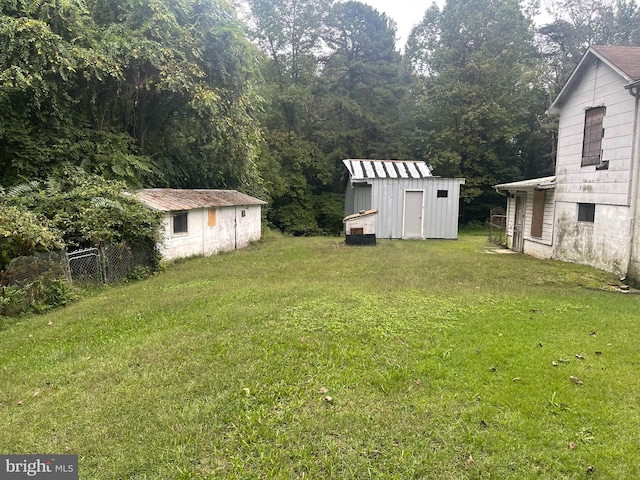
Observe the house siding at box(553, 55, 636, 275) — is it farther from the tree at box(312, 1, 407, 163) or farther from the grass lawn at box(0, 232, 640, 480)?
the tree at box(312, 1, 407, 163)

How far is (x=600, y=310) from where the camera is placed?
20.0ft

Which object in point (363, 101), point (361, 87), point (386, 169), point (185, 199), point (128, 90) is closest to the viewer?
point (185, 199)

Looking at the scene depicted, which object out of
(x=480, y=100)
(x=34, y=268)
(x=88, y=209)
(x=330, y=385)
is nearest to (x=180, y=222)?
(x=88, y=209)

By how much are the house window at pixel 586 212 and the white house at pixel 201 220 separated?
10531 mm

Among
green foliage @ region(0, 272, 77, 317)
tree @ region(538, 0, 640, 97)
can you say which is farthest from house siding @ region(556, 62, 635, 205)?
tree @ region(538, 0, 640, 97)

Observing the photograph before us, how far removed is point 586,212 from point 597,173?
3.43 ft

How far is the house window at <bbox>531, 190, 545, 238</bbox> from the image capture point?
11.9m

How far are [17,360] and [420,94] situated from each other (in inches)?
1148

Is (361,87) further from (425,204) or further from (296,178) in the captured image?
(425,204)

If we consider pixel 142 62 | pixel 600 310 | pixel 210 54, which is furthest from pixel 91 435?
pixel 210 54

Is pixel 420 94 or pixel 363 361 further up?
pixel 420 94

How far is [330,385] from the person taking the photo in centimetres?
369

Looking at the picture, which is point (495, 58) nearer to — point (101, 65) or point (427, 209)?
point (427, 209)

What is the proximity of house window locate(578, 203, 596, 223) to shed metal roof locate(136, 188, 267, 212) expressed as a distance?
10531 millimetres
